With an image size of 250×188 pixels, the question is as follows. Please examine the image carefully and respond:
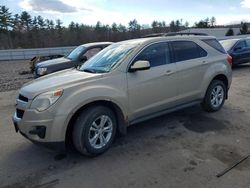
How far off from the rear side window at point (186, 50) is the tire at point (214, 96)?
0.78 metres

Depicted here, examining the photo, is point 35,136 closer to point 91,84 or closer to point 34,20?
point 91,84

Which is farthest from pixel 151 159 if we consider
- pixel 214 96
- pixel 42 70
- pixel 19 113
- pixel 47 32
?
pixel 47 32

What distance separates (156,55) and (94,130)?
184 cm

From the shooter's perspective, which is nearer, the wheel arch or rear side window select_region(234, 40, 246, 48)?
the wheel arch

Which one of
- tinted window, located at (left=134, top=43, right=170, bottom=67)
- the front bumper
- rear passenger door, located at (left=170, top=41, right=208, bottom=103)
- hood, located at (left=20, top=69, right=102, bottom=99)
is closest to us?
the front bumper

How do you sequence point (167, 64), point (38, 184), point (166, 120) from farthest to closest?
point (166, 120), point (167, 64), point (38, 184)

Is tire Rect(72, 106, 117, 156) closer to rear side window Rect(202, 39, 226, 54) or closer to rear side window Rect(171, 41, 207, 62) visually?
rear side window Rect(171, 41, 207, 62)

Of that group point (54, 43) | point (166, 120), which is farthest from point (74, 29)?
point (166, 120)

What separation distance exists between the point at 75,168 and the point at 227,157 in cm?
224

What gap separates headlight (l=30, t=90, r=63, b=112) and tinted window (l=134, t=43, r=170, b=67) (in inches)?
60.9

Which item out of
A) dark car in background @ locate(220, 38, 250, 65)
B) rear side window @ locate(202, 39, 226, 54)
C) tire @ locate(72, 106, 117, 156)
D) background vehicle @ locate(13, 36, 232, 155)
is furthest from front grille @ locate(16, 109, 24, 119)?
→ dark car in background @ locate(220, 38, 250, 65)

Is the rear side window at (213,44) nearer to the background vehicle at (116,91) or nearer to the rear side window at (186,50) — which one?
the background vehicle at (116,91)

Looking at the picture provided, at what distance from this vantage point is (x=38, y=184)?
3.18m

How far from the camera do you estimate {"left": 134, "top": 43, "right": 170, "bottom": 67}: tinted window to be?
4433 millimetres
